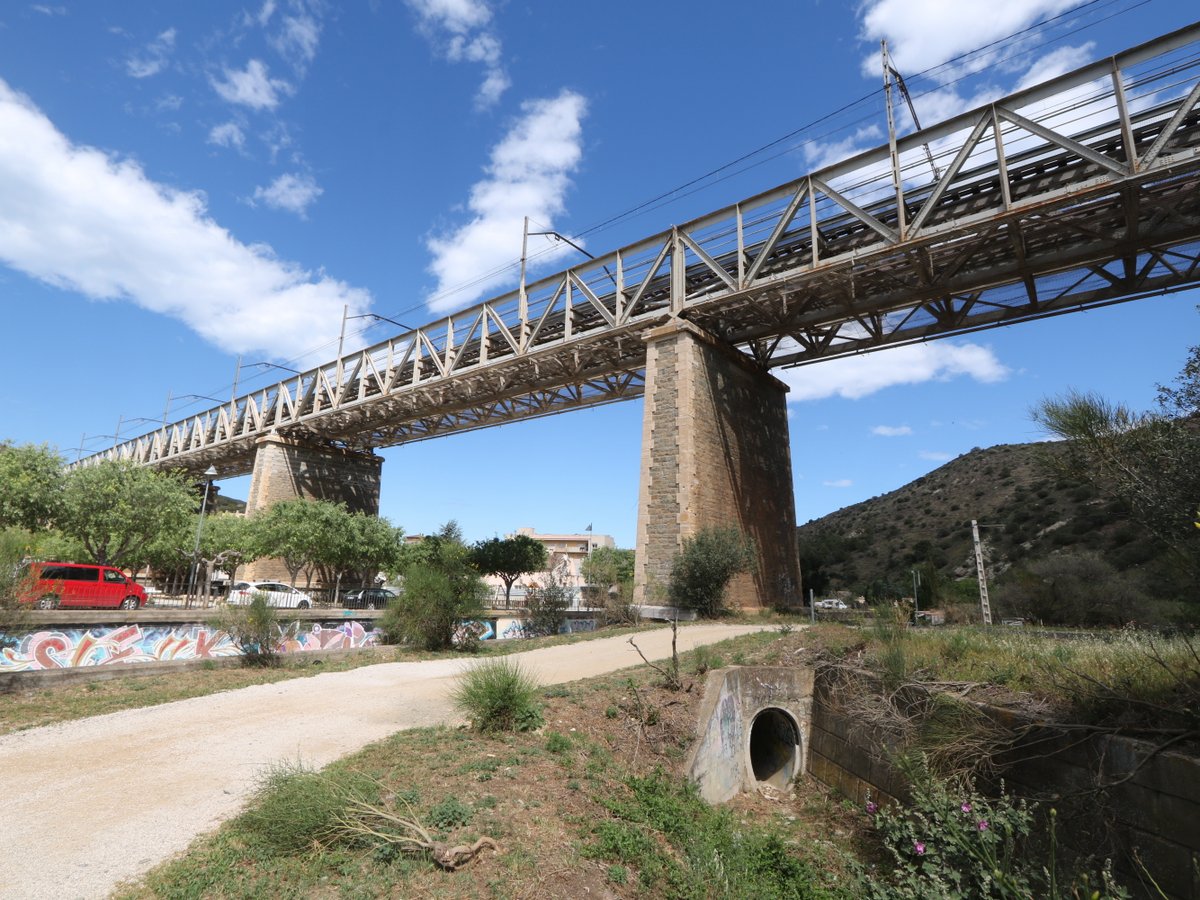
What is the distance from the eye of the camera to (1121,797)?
5.24 meters

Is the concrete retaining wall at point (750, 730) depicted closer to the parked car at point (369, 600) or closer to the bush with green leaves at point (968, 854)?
the bush with green leaves at point (968, 854)

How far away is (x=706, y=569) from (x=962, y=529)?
38.5 meters

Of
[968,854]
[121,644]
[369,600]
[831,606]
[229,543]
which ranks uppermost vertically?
[229,543]

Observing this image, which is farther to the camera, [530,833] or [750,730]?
[750,730]

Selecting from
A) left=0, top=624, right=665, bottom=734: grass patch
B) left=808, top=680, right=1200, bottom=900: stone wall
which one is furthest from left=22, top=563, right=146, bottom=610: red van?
left=808, top=680, right=1200, bottom=900: stone wall

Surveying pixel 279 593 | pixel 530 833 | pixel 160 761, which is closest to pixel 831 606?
pixel 279 593

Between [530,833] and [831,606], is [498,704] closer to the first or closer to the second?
[530,833]

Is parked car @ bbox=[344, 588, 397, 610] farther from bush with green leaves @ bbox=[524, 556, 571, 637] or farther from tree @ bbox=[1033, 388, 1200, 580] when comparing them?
tree @ bbox=[1033, 388, 1200, 580]

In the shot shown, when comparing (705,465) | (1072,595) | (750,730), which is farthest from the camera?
(1072,595)

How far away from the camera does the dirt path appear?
445 centimetres

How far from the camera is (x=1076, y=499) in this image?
1598 inches

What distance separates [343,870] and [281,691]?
22.3ft

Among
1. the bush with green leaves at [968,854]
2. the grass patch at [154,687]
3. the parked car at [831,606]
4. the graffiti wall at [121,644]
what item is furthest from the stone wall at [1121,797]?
the parked car at [831,606]

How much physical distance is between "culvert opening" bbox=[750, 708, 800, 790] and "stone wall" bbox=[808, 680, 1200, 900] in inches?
158
